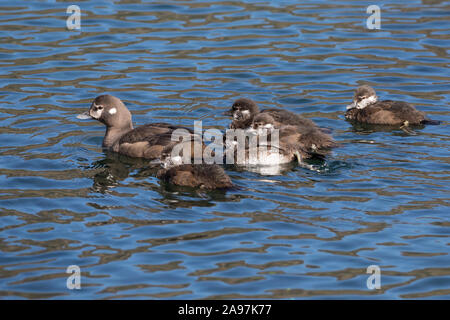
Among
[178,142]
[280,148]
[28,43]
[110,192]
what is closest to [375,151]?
[280,148]

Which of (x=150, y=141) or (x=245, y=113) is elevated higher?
(x=245, y=113)

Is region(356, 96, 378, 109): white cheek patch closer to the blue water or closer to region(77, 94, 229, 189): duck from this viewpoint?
the blue water

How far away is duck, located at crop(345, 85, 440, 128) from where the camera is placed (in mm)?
12609

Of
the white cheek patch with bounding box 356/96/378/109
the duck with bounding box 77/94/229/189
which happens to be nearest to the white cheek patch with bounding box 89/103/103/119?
the duck with bounding box 77/94/229/189

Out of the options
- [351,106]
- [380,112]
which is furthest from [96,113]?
[380,112]

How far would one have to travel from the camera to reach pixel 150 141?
11602mm

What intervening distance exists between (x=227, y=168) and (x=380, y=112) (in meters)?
3.12

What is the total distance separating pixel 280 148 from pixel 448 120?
3322 mm

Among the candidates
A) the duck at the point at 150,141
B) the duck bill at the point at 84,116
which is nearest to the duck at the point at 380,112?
the duck at the point at 150,141

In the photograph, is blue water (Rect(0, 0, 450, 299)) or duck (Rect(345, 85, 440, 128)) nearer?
blue water (Rect(0, 0, 450, 299))

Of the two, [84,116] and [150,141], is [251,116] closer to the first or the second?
[150,141]

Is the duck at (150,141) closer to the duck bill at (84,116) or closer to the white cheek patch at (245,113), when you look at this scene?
the duck bill at (84,116)

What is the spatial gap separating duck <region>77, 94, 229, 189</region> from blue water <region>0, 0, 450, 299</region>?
0.19m

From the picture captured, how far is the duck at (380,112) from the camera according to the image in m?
12.6
